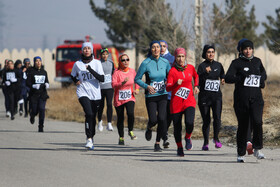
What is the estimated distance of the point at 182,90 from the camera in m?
10.4

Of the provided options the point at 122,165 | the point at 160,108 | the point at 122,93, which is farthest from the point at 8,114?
the point at 122,165

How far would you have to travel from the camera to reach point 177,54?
1041 cm

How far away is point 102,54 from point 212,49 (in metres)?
4.38

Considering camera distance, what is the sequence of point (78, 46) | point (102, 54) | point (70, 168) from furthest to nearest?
point (78, 46), point (102, 54), point (70, 168)

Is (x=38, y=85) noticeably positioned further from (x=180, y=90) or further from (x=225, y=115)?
(x=180, y=90)

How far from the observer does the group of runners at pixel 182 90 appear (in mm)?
9305

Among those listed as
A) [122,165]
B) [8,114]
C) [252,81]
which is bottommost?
[8,114]

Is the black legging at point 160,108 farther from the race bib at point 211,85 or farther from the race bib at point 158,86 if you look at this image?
the race bib at point 211,85

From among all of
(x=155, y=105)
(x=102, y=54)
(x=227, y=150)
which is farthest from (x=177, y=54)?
(x=102, y=54)

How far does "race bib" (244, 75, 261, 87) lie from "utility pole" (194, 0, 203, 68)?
12.1m

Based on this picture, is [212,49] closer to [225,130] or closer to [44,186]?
[225,130]

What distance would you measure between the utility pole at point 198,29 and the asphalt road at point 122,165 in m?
8.65

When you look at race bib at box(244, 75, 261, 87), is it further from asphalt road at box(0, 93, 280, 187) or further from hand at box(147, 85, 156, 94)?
hand at box(147, 85, 156, 94)

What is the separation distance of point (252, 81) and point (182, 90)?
144cm
